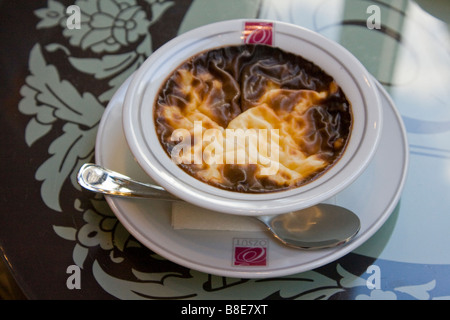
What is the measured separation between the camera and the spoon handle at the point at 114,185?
893 millimetres

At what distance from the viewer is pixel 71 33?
1212 millimetres

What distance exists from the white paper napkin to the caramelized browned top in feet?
0.22

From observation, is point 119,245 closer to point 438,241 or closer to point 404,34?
point 438,241

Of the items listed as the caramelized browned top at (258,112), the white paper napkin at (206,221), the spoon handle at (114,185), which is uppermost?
the caramelized browned top at (258,112)

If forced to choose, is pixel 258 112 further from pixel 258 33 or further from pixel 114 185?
pixel 114 185

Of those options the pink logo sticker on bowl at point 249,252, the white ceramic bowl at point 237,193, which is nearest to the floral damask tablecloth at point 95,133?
the pink logo sticker on bowl at point 249,252

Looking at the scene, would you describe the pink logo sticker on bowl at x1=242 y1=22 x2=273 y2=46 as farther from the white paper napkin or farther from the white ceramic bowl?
the white paper napkin

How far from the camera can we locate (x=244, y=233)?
0.89 metres

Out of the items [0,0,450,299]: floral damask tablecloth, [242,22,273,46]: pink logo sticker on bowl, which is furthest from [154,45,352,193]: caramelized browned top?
[0,0,450,299]: floral damask tablecloth

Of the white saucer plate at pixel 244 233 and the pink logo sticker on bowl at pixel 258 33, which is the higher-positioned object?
the pink logo sticker on bowl at pixel 258 33

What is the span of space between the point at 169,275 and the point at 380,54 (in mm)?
714

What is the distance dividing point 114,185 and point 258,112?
11.7 inches

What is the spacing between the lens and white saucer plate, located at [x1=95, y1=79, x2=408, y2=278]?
835 mm

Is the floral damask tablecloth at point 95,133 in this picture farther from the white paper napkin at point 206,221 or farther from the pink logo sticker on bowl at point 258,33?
the pink logo sticker on bowl at point 258,33
